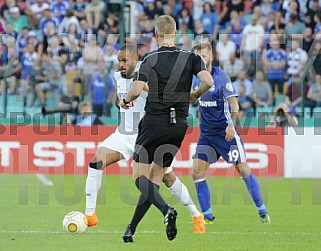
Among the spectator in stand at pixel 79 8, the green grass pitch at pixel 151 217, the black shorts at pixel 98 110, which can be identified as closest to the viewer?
the green grass pitch at pixel 151 217

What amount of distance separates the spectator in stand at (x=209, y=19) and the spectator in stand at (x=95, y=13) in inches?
103

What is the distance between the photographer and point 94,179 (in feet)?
34.8

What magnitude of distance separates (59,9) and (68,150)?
5.44 meters

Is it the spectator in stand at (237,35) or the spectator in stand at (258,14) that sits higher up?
the spectator in stand at (258,14)

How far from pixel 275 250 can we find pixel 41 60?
40.5 feet

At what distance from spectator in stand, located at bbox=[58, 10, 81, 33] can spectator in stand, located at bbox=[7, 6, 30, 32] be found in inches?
41.5

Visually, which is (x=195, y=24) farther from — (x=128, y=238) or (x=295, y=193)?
(x=128, y=238)

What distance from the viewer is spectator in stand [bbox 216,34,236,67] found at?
65.3ft

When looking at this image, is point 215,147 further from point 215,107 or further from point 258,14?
point 258,14

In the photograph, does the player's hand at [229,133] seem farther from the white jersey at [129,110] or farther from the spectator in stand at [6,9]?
the spectator in stand at [6,9]

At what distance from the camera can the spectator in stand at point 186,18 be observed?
72.0ft

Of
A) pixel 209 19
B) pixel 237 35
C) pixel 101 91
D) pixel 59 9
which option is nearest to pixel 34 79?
pixel 101 91

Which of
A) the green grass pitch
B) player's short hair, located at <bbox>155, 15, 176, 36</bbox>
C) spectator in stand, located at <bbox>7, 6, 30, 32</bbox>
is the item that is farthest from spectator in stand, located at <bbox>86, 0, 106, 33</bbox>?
player's short hair, located at <bbox>155, 15, 176, 36</bbox>

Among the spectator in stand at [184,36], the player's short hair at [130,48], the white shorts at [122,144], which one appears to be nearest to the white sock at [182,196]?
the white shorts at [122,144]
